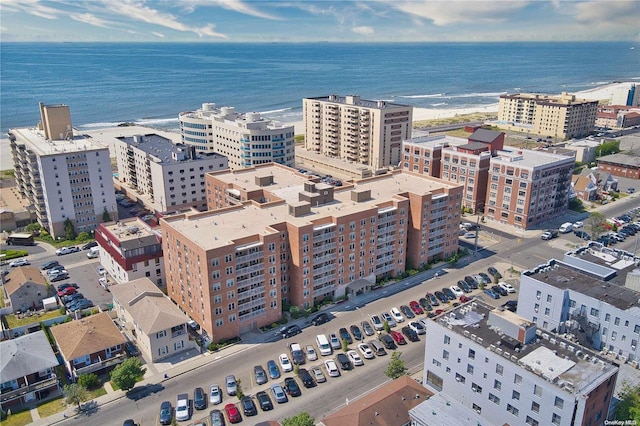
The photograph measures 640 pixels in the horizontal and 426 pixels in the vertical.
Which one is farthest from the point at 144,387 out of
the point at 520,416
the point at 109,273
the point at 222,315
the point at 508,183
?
the point at 508,183

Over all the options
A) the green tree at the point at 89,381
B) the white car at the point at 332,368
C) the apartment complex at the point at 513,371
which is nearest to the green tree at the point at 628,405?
the apartment complex at the point at 513,371

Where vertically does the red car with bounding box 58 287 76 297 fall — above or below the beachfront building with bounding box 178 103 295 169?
below

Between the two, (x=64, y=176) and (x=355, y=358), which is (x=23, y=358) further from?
(x=64, y=176)

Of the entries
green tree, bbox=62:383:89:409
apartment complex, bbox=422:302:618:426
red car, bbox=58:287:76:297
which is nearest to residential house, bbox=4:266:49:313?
red car, bbox=58:287:76:297

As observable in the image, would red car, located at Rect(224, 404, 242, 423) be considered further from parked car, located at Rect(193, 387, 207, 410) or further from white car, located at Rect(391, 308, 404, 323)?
white car, located at Rect(391, 308, 404, 323)

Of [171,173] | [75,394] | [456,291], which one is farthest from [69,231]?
[456,291]

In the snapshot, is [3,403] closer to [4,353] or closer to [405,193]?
[4,353]
